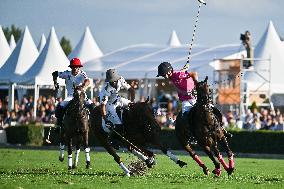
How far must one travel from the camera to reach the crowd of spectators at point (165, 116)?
42.1 m

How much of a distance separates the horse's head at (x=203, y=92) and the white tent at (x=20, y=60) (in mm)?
31896

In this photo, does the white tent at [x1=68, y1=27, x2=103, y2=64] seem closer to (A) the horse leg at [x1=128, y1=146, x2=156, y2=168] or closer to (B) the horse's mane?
(B) the horse's mane

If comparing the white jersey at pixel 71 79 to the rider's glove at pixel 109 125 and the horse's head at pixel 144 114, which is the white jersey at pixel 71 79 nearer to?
the rider's glove at pixel 109 125

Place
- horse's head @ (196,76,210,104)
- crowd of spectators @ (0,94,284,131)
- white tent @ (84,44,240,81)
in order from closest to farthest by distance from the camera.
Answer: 1. horse's head @ (196,76,210,104)
2. crowd of spectators @ (0,94,284,131)
3. white tent @ (84,44,240,81)

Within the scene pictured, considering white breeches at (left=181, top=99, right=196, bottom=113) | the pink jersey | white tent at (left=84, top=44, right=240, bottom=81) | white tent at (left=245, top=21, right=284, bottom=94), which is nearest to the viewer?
white breeches at (left=181, top=99, right=196, bottom=113)

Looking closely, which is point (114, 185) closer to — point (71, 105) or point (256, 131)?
point (71, 105)

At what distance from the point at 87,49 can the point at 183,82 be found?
41743 mm

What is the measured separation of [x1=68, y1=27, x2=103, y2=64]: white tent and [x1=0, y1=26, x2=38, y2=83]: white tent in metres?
6.31

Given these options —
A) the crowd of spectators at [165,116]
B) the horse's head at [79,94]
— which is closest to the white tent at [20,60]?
the crowd of spectators at [165,116]

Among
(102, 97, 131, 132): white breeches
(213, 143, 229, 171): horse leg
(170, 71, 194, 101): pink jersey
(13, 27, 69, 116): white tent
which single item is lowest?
(213, 143, 229, 171): horse leg

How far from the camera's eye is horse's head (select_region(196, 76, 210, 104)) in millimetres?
20297

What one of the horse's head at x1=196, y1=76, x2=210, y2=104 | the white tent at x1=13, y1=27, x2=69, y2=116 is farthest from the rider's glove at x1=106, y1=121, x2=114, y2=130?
the white tent at x1=13, y1=27, x2=69, y2=116

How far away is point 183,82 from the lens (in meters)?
21.5

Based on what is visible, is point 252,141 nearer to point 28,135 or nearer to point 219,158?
point 28,135
